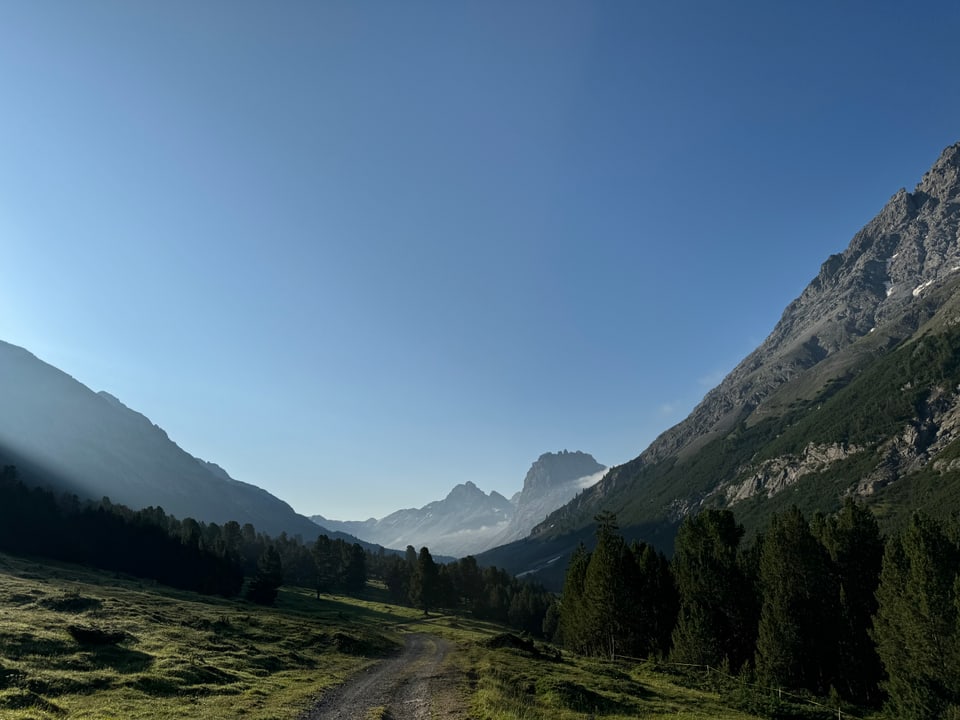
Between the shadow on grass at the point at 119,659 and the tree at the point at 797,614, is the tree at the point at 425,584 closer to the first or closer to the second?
the tree at the point at 797,614

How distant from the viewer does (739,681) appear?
57031mm

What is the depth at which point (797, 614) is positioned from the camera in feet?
191

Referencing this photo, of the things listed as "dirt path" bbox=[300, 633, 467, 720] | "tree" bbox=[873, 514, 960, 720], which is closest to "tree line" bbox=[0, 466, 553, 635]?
"dirt path" bbox=[300, 633, 467, 720]

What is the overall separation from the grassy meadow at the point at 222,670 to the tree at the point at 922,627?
38.5 ft

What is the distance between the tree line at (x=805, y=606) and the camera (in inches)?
1937

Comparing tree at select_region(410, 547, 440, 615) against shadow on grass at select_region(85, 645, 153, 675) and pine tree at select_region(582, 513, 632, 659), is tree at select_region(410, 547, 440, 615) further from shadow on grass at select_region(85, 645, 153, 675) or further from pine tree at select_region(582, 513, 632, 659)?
shadow on grass at select_region(85, 645, 153, 675)

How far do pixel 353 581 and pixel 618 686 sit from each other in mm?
149207

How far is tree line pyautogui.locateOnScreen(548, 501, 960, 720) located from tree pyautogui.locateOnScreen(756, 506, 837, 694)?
0.12 m

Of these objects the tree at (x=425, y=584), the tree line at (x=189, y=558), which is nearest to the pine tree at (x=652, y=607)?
the tree at (x=425, y=584)

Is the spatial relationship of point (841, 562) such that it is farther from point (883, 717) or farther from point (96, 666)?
point (96, 666)

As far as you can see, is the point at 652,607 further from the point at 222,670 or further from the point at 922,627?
the point at 222,670

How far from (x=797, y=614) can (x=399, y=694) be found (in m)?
46.3

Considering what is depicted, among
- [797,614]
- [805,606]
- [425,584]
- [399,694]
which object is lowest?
[425,584]

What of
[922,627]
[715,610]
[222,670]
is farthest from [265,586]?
[922,627]
